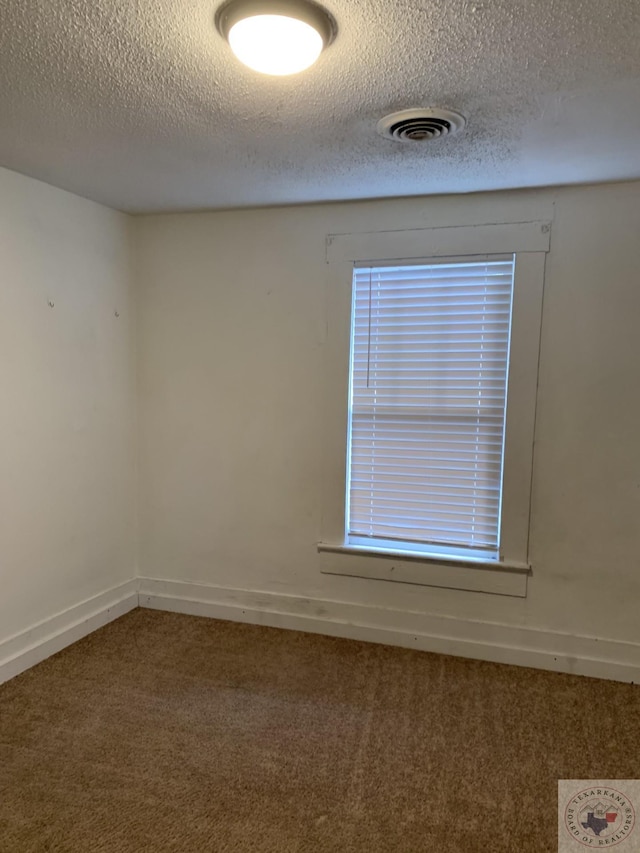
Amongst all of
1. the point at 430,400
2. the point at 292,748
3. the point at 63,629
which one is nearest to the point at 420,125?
the point at 430,400

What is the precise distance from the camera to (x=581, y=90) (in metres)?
1.73

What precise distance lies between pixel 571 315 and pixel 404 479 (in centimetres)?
117

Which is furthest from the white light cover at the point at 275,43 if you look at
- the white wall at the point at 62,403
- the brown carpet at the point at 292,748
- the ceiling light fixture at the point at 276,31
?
the brown carpet at the point at 292,748

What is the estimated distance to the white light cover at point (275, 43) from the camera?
1.40 metres

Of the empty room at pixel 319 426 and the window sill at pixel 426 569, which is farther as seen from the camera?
the window sill at pixel 426 569

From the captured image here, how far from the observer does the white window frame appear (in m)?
2.74

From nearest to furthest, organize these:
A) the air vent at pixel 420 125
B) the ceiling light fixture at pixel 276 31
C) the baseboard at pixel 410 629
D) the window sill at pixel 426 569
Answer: the ceiling light fixture at pixel 276 31
the air vent at pixel 420 125
the baseboard at pixel 410 629
the window sill at pixel 426 569

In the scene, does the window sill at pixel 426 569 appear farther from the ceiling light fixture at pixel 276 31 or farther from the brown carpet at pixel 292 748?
the ceiling light fixture at pixel 276 31

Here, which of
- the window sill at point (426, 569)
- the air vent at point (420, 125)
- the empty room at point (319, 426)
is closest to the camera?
the empty room at point (319, 426)

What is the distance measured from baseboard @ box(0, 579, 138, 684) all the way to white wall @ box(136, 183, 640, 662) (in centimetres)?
24

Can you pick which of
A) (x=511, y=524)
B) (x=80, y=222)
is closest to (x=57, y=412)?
(x=80, y=222)

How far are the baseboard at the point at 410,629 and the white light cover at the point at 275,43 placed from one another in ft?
8.43

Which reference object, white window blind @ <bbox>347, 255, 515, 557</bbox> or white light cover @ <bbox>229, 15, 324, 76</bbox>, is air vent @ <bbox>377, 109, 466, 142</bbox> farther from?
white window blind @ <bbox>347, 255, 515, 557</bbox>

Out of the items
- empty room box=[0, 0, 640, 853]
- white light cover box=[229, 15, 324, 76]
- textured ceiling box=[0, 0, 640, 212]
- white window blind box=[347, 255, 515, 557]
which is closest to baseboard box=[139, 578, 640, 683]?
empty room box=[0, 0, 640, 853]
